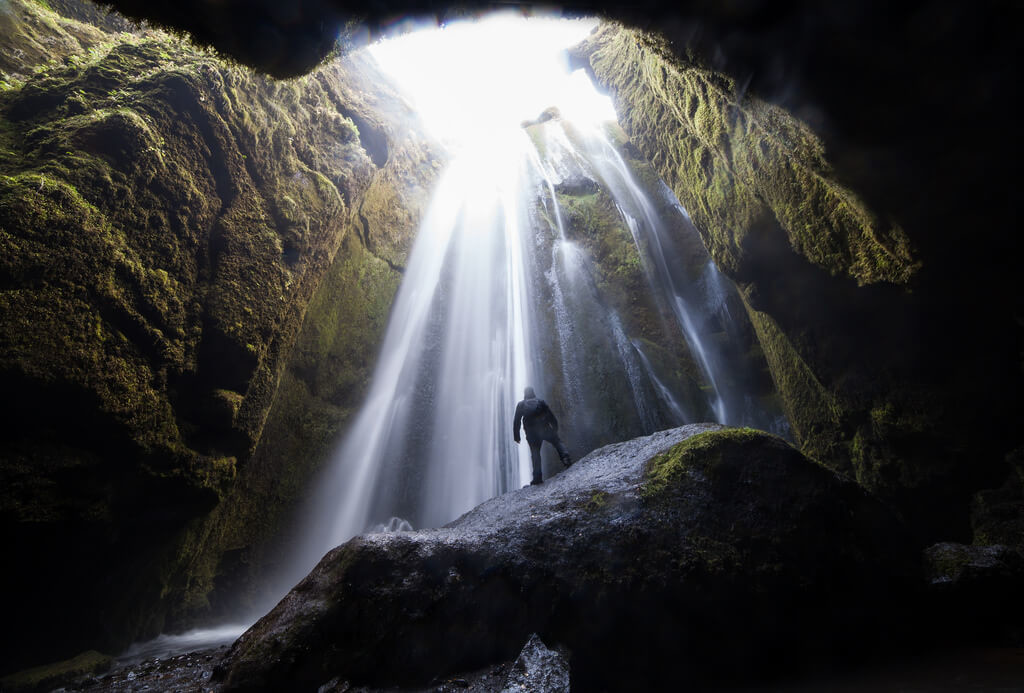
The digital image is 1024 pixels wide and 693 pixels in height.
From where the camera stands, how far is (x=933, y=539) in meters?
6.20

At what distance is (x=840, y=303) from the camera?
21.1 ft

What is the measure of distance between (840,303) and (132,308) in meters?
9.77

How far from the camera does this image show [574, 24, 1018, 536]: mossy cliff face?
477 centimetres

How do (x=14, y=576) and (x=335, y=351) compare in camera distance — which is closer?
(x=14, y=576)

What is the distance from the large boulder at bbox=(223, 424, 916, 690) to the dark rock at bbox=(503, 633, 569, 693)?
9 cm

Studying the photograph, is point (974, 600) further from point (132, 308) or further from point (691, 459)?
point (132, 308)

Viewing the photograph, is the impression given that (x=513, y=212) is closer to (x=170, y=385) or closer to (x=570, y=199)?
(x=570, y=199)

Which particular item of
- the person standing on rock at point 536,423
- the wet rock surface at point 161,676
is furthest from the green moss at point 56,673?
the person standing on rock at point 536,423

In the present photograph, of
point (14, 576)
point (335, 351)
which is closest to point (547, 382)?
point (335, 351)

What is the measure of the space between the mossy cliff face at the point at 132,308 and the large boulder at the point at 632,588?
129 inches

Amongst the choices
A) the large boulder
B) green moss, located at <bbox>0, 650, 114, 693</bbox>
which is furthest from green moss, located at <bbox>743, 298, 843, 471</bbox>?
green moss, located at <bbox>0, 650, 114, 693</bbox>

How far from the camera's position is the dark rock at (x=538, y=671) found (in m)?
3.21

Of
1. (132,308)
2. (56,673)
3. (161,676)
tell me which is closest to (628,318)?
(132,308)

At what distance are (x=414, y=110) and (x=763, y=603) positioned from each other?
20.1 metres
